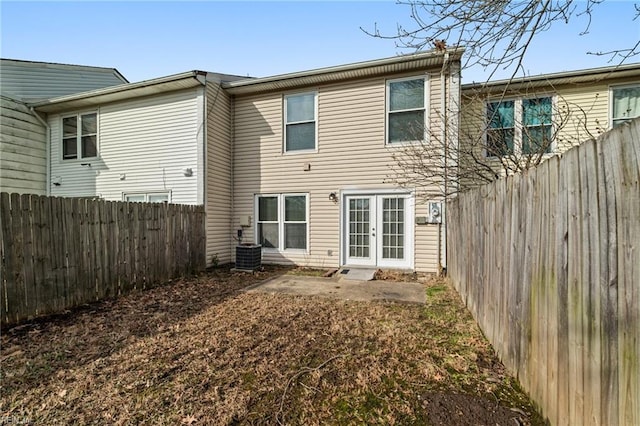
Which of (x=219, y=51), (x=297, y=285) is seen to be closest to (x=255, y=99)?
(x=219, y=51)

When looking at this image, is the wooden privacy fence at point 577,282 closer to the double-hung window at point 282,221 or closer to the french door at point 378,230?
the french door at point 378,230

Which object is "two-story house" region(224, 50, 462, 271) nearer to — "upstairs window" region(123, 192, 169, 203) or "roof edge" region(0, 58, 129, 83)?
"upstairs window" region(123, 192, 169, 203)

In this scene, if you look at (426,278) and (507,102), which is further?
(507,102)

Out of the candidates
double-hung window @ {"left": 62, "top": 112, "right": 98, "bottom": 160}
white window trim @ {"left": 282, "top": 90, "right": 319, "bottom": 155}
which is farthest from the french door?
double-hung window @ {"left": 62, "top": 112, "right": 98, "bottom": 160}

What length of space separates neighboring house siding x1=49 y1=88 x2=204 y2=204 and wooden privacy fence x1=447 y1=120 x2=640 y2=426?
7561 millimetres

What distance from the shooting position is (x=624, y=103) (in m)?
7.86

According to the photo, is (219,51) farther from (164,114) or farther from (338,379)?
(338,379)

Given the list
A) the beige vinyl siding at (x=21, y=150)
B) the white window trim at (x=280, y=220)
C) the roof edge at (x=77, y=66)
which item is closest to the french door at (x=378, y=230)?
the white window trim at (x=280, y=220)

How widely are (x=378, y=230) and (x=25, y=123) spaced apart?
11603mm

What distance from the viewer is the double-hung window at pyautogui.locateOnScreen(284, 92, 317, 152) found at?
855cm

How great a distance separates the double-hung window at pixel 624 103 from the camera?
774cm

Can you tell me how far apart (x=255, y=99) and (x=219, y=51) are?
6.60 feet

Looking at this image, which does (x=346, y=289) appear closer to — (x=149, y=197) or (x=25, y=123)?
(x=149, y=197)

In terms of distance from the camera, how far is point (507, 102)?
8164 millimetres
